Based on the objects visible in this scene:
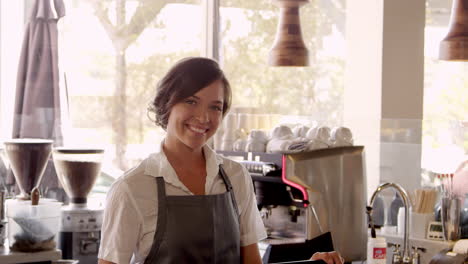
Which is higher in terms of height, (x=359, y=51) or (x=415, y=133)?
(x=359, y=51)

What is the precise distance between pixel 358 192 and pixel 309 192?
310 millimetres

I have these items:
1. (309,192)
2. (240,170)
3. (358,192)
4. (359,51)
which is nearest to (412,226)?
(358,192)

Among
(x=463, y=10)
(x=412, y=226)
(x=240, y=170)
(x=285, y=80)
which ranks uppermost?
(x=463, y=10)

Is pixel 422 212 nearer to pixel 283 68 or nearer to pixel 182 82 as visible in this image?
pixel 283 68

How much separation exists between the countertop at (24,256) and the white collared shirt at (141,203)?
4.58 feet

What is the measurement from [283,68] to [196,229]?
8.98ft

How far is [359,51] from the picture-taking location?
4.45 meters

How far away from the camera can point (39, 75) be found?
15.9 feet

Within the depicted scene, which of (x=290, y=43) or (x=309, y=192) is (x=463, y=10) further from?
(x=309, y=192)

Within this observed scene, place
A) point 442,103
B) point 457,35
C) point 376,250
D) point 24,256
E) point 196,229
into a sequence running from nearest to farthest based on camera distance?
point 196,229
point 376,250
point 24,256
point 457,35
point 442,103

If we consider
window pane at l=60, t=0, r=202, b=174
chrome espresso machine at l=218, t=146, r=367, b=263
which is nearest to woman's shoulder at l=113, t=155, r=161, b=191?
chrome espresso machine at l=218, t=146, r=367, b=263

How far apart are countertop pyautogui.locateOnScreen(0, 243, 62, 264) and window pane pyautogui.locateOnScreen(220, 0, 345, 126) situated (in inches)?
75.0

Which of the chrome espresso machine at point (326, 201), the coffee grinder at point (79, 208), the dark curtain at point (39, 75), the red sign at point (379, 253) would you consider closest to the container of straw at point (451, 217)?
the chrome espresso machine at point (326, 201)

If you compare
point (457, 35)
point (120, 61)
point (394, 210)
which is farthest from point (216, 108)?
point (120, 61)
